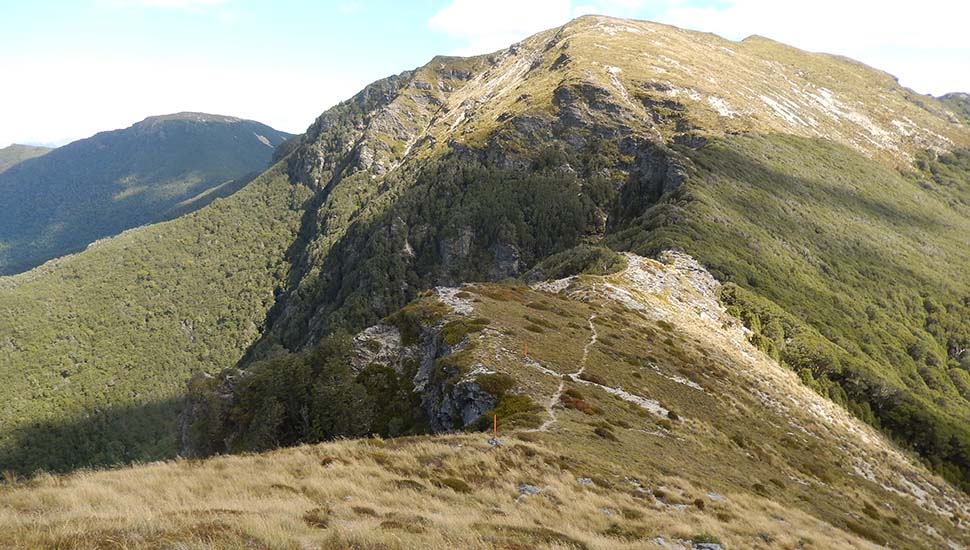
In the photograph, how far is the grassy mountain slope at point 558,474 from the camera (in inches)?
567

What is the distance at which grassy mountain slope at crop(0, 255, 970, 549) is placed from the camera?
14406 mm

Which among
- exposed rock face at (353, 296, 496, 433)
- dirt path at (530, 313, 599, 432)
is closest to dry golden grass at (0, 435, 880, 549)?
dirt path at (530, 313, 599, 432)

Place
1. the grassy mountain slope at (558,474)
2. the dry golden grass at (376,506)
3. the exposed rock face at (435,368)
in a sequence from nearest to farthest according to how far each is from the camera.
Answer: the dry golden grass at (376,506) < the grassy mountain slope at (558,474) < the exposed rock face at (435,368)

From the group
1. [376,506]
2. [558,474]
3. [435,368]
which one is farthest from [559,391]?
[376,506]

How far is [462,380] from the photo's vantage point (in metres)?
36.7

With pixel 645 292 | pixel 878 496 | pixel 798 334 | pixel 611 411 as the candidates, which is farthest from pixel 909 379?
pixel 611 411

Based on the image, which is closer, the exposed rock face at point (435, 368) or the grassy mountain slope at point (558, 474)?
the grassy mountain slope at point (558, 474)

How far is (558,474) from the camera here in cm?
2317

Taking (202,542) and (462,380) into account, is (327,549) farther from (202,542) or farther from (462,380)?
(462,380)

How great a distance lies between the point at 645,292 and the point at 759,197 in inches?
5339

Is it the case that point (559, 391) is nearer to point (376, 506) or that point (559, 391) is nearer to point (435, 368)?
point (435, 368)

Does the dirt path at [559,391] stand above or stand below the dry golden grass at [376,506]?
below

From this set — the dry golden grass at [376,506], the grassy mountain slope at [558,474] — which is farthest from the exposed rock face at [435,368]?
the dry golden grass at [376,506]

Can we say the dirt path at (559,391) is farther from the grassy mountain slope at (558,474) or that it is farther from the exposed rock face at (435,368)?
the exposed rock face at (435,368)
